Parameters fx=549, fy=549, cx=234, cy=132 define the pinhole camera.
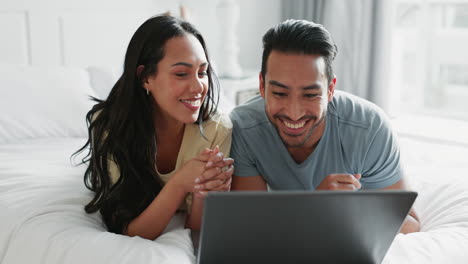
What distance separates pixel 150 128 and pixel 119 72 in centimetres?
99

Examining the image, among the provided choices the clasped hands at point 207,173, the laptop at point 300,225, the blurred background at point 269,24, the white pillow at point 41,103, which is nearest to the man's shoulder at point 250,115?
the clasped hands at point 207,173

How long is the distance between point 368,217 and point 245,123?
2.06ft

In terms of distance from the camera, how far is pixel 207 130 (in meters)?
1.52

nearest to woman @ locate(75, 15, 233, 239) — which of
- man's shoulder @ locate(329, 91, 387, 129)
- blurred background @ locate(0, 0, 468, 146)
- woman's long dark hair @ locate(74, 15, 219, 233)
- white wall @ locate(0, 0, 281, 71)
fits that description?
woman's long dark hair @ locate(74, 15, 219, 233)

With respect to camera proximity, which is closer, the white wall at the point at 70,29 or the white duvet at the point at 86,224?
the white duvet at the point at 86,224

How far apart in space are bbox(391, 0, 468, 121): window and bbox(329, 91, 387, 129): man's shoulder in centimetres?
202

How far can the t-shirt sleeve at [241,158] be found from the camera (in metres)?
1.51

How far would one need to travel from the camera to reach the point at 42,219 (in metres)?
1.32

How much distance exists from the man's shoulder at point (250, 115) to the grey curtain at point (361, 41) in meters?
1.94

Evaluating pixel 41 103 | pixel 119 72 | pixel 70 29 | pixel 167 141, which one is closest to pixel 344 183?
pixel 167 141

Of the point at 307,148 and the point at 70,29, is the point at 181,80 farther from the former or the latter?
the point at 70,29

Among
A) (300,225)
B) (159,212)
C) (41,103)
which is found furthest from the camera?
(41,103)

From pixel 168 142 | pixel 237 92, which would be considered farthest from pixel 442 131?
pixel 168 142

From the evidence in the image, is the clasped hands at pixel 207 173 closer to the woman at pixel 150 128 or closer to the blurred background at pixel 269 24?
the woman at pixel 150 128
